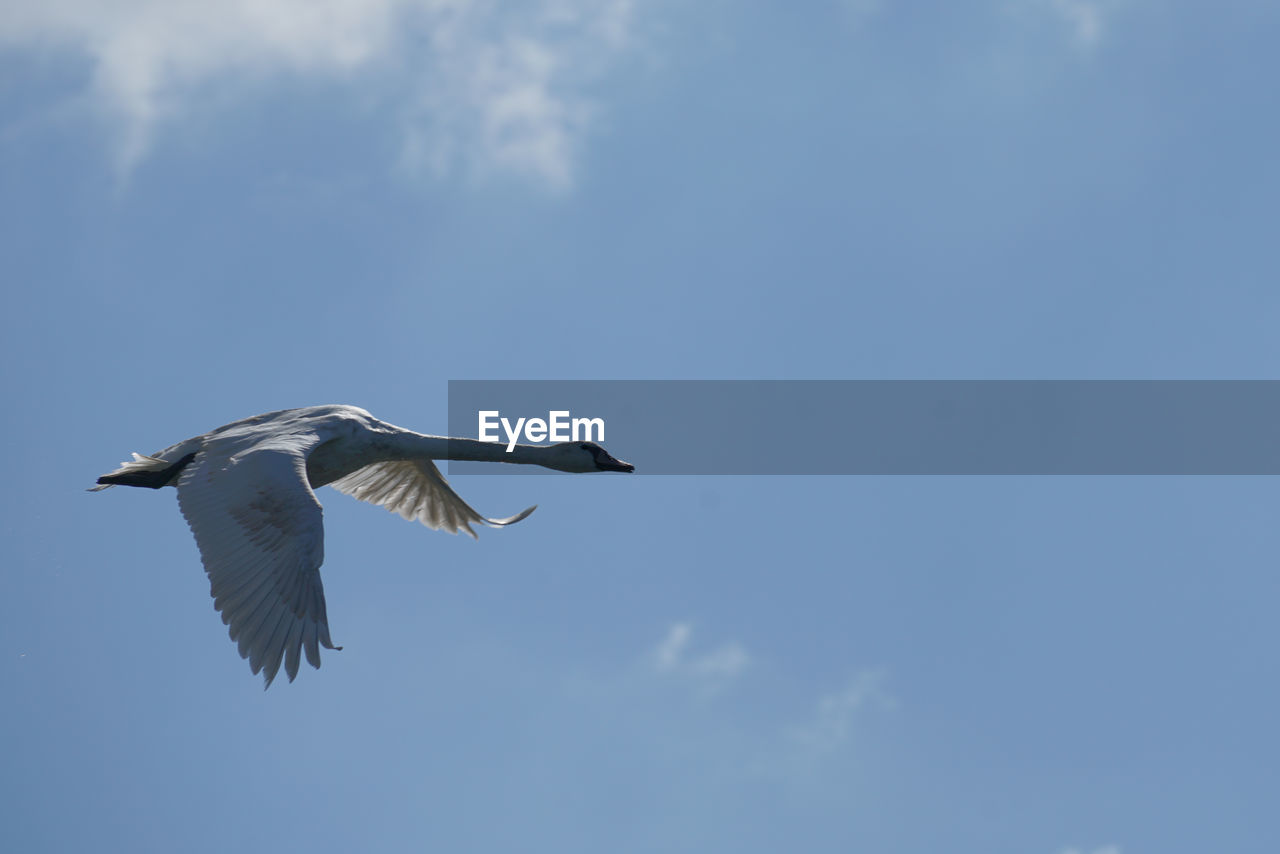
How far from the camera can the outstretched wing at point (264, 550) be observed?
62.5ft

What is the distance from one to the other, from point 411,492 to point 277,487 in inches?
268

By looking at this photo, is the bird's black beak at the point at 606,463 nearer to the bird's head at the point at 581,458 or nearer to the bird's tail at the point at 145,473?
the bird's head at the point at 581,458

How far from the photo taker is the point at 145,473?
23.0m

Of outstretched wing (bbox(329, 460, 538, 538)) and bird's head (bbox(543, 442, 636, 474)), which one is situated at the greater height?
outstretched wing (bbox(329, 460, 538, 538))

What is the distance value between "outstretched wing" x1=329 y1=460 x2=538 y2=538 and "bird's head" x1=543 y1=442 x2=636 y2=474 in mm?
3452

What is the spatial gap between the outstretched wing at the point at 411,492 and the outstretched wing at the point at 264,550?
223 inches

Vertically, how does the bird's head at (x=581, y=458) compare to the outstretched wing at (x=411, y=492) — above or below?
below

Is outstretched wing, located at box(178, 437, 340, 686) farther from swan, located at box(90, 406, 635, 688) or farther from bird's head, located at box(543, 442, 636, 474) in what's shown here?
bird's head, located at box(543, 442, 636, 474)

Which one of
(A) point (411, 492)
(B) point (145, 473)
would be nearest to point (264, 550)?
(B) point (145, 473)

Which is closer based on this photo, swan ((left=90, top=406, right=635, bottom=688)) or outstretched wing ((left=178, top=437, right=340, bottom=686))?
outstretched wing ((left=178, top=437, right=340, bottom=686))

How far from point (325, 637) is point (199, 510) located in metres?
2.56

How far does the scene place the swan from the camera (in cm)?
1919

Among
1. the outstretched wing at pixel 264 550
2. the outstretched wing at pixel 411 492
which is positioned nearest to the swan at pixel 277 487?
the outstretched wing at pixel 264 550

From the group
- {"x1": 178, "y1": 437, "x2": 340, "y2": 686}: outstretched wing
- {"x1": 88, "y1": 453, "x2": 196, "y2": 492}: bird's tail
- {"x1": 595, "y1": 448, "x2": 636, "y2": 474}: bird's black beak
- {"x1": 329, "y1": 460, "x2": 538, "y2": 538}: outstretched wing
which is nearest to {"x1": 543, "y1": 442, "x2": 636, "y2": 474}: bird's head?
{"x1": 595, "y1": 448, "x2": 636, "y2": 474}: bird's black beak
